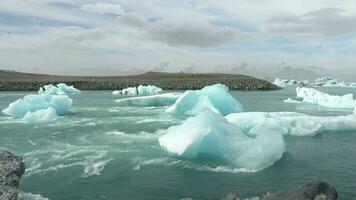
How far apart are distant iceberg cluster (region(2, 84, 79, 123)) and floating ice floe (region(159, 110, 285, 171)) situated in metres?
18.8

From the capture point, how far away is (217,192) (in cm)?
1617

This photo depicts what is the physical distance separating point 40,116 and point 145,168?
20969mm

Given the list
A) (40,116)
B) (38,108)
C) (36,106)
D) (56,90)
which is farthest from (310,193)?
(56,90)

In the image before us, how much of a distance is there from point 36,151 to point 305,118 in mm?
18063

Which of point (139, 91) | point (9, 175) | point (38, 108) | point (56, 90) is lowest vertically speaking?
point (139, 91)

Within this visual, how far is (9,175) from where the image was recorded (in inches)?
454

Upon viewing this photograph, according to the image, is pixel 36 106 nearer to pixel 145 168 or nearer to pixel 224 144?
pixel 145 168

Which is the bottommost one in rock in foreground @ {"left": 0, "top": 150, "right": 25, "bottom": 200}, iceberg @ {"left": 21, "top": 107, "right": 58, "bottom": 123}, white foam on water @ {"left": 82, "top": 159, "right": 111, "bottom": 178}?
white foam on water @ {"left": 82, "top": 159, "right": 111, "bottom": 178}

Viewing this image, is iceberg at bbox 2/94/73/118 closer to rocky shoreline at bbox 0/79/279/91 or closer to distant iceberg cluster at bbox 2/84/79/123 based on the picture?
distant iceberg cluster at bbox 2/84/79/123

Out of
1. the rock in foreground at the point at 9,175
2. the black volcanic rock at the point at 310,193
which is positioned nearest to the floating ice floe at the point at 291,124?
the black volcanic rock at the point at 310,193

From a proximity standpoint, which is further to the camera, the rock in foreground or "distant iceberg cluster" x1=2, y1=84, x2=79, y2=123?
"distant iceberg cluster" x1=2, y1=84, x2=79, y2=123

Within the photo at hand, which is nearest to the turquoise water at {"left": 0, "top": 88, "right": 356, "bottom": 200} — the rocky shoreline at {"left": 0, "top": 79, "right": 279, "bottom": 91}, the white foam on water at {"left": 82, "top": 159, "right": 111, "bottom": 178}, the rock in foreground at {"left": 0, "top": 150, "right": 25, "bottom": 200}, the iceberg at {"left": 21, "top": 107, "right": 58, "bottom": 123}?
the white foam on water at {"left": 82, "top": 159, "right": 111, "bottom": 178}

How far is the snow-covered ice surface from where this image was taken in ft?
95.0

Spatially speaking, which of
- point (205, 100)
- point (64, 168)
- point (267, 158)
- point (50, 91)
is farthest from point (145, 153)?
point (50, 91)
